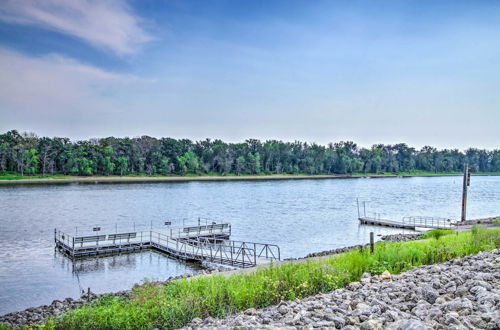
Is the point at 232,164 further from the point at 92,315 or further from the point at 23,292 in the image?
the point at 92,315

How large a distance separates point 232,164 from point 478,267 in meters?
139

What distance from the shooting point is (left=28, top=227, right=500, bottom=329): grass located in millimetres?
9320

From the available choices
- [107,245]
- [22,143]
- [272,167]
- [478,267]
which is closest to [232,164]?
[272,167]

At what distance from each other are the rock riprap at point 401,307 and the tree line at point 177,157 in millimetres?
113228

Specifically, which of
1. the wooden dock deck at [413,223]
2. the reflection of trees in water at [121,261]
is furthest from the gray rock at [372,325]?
the wooden dock deck at [413,223]

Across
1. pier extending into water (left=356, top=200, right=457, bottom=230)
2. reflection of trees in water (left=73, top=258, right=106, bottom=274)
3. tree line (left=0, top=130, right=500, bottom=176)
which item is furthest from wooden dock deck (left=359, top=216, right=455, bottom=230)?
tree line (left=0, top=130, right=500, bottom=176)

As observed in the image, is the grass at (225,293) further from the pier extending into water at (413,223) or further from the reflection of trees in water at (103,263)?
the pier extending into water at (413,223)

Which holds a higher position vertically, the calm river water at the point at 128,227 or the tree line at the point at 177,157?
the tree line at the point at 177,157

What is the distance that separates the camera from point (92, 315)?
9.41 meters

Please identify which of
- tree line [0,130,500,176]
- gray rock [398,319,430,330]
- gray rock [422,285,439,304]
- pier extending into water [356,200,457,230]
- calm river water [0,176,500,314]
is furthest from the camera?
tree line [0,130,500,176]

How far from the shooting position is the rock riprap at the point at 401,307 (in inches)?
Answer: 244

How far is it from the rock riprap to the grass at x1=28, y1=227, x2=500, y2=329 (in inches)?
30.6

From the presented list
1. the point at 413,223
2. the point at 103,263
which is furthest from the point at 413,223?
the point at 103,263

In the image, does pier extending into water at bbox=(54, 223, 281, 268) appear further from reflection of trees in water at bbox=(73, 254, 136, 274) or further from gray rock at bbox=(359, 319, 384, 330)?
gray rock at bbox=(359, 319, 384, 330)
